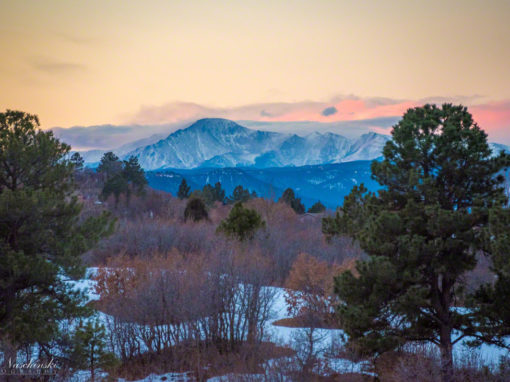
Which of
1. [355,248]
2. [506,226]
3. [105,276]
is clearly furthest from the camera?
[355,248]

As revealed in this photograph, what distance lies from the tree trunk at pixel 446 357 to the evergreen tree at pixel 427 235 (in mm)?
28

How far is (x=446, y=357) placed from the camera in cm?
1394

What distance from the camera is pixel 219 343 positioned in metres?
20.3

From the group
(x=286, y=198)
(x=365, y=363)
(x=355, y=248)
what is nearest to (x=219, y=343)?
(x=365, y=363)

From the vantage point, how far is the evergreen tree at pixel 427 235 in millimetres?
13414

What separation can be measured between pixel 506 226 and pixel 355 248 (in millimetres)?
26837

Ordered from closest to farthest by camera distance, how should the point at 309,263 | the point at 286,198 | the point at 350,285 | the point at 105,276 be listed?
the point at 350,285, the point at 105,276, the point at 309,263, the point at 286,198

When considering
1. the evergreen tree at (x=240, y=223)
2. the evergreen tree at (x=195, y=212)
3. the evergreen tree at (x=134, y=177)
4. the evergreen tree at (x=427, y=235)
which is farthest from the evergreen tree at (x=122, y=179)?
the evergreen tree at (x=427, y=235)

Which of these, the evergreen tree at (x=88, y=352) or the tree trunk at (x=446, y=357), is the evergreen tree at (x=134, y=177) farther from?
the tree trunk at (x=446, y=357)

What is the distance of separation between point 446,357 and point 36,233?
13358 mm

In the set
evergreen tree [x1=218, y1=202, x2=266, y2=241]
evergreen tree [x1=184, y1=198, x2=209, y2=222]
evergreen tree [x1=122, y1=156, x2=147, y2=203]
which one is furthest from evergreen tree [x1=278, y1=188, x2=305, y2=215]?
evergreen tree [x1=218, y1=202, x2=266, y2=241]

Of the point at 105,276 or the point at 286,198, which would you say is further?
the point at 286,198

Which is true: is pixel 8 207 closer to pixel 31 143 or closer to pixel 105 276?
pixel 31 143

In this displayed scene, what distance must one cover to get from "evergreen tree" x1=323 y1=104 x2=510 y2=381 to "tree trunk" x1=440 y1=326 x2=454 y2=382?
3 centimetres
